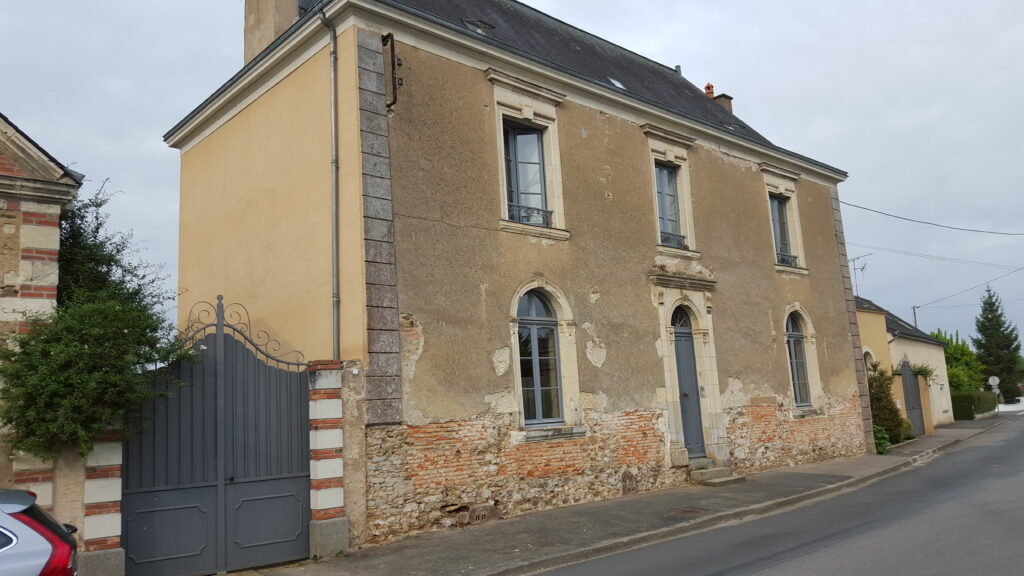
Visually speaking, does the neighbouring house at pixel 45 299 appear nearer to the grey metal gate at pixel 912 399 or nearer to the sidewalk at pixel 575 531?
the sidewalk at pixel 575 531

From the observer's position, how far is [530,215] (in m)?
11.0

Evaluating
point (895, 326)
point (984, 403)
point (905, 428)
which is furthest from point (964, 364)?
point (905, 428)

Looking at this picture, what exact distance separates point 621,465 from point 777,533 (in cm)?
322

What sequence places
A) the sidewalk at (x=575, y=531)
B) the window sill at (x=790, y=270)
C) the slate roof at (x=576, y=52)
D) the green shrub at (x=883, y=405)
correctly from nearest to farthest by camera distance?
Answer: 1. the sidewalk at (x=575, y=531)
2. the slate roof at (x=576, y=52)
3. the window sill at (x=790, y=270)
4. the green shrub at (x=883, y=405)

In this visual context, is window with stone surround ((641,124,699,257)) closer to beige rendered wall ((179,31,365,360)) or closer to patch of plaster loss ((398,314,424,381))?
patch of plaster loss ((398,314,424,381))

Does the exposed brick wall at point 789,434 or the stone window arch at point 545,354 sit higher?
the stone window arch at point 545,354

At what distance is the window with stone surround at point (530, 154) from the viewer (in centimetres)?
1079

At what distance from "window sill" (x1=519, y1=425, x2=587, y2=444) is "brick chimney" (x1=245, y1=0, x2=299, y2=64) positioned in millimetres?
7199

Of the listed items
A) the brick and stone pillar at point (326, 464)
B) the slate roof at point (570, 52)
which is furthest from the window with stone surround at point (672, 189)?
the brick and stone pillar at point (326, 464)

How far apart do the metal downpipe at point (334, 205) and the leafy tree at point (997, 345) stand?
5198cm

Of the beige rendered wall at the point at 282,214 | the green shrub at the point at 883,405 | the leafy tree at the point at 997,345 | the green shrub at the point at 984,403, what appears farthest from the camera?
the leafy tree at the point at 997,345

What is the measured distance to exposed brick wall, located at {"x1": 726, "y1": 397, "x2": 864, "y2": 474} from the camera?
13492 millimetres

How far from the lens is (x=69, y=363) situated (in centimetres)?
616

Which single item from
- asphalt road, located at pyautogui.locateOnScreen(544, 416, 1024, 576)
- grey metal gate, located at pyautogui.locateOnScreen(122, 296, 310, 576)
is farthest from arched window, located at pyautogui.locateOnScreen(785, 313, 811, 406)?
grey metal gate, located at pyautogui.locateOnScreen(122, 296, 310, 576)
